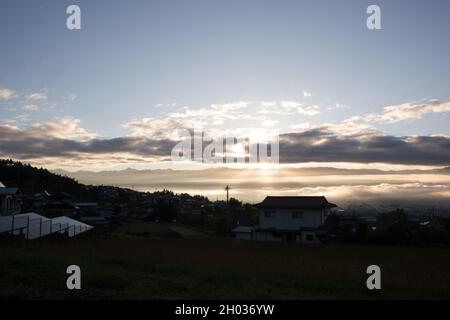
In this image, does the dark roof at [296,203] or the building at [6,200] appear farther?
the dark roof at [296,203]

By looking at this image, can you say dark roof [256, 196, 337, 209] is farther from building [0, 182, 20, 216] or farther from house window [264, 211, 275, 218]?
building [0, 182, 20, 216]

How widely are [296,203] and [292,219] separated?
1.88m

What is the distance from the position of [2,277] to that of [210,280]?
570cm

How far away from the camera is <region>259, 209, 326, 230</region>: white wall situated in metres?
44.8

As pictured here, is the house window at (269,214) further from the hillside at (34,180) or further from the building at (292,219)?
the hillside at (34,180)

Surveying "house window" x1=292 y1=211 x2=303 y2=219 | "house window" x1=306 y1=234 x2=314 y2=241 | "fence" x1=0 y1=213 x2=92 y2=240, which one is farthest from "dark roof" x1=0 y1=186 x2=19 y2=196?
"house window" x1=306 y1=234 x2=314 y2=241

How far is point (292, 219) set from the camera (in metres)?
45.7

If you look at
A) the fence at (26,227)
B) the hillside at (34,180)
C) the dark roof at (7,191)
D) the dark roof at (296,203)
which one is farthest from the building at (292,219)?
the hillside at (34,180)

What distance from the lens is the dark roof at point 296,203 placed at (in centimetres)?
4509

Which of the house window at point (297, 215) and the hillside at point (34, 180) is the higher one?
the hillside at point (34, 180)

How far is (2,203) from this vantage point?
37.5 meters
